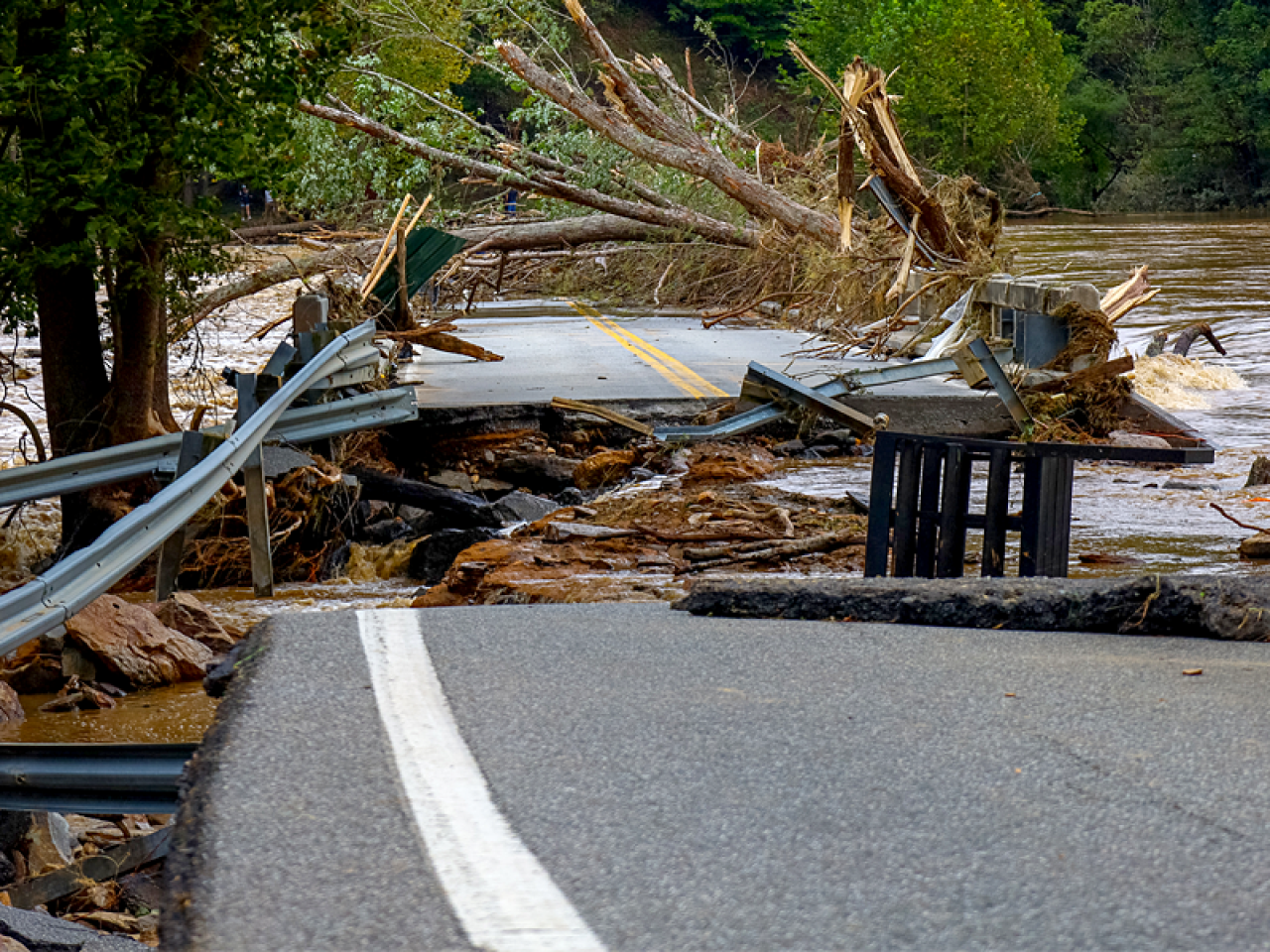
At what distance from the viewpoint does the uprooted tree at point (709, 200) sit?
18750 millimetres

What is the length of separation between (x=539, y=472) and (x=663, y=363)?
437cm

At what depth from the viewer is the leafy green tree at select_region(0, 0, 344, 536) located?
27.9ft

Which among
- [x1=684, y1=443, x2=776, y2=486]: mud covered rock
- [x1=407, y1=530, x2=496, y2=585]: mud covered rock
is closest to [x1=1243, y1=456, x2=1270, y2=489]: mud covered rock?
[x1=684, y1=443, x2=776, y2=486]: mud covered rock

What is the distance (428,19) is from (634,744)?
23.4m

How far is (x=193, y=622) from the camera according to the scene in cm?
774

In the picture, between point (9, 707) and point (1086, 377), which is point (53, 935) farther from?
point (1086, 377)

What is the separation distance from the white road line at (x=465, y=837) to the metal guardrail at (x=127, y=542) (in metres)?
1.16

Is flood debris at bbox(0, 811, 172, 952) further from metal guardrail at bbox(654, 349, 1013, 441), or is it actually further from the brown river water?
metal guardrail at bbox(654, 349, 1013, 441)

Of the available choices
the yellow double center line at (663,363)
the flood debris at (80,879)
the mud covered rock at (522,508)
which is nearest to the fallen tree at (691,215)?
the yellow double center line at (663,363)

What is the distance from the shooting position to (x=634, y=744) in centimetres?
381

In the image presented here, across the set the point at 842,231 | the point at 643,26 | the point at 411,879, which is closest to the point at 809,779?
the point at 411,879

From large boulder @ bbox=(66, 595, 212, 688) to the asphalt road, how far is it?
5085 mm

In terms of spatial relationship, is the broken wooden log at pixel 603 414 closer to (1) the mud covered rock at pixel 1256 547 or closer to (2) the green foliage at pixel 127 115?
(2) the green foliage at pixel 127 115

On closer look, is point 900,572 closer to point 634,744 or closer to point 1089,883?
point 634,744
